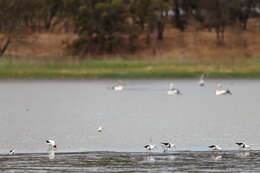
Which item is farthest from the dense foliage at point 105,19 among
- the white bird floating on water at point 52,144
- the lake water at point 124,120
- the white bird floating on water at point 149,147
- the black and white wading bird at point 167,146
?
the white bird floating on water at point 149,147

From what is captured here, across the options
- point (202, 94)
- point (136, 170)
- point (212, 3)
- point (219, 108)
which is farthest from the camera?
point (212, 3)

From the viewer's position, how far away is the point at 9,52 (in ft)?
230

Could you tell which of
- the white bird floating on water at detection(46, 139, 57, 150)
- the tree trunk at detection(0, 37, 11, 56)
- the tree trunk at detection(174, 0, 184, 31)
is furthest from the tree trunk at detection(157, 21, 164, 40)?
the white bird floating on water at detection(46, 139, 57, 150)

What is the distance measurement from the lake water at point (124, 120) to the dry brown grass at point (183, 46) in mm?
18506

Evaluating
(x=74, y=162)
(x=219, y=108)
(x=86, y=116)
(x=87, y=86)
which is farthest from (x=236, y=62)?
(x=74, y=162)

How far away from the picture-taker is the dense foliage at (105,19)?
231 ft

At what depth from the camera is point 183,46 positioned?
7244 cm

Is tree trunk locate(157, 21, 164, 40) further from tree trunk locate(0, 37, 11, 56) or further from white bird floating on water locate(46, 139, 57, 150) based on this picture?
white bird floating on water locate(46, 139, 57, 150)

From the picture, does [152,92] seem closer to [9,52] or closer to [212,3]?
[9,52]

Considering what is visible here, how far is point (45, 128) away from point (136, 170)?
9175 millimetres

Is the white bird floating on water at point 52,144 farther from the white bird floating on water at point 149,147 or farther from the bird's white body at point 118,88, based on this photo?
the bird's white body at point 118,88

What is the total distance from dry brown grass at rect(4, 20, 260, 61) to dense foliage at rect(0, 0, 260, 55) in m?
0.71

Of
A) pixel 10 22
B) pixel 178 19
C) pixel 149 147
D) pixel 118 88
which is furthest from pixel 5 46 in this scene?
pixel 149 147

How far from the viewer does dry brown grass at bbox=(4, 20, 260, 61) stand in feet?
230
